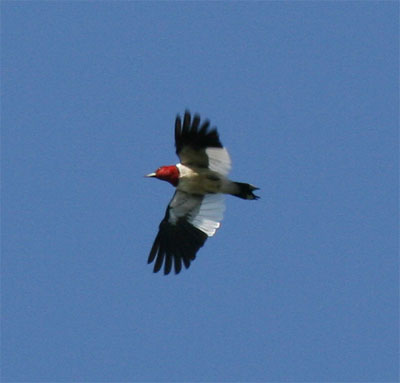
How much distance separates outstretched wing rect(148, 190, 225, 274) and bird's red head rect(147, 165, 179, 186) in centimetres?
29

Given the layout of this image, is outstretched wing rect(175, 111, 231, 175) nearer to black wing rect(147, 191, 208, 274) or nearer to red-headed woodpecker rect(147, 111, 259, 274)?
red-headed woodpecker rect(147, 111, 259, 274)

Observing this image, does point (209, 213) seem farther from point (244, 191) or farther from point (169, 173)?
point (169, 173)

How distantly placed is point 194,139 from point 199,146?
0.56 feet

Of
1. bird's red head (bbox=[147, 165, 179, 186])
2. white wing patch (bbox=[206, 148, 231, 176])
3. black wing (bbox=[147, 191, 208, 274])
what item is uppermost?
white wing patch (bbox=[206, 148, 231, 176])

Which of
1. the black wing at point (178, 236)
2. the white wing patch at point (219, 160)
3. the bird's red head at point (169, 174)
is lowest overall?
the black wing at point (178, 236)

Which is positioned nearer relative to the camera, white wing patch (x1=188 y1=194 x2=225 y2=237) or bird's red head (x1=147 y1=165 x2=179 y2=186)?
bird's red head (x1=147 y1=165 x2=179 y2=186)

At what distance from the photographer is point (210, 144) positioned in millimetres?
16500

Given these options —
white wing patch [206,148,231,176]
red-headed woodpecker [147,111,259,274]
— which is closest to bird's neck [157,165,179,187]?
red-headed woodpecker [147,111,259,274]

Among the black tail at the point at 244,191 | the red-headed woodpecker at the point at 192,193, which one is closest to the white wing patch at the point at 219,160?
the red-headed woodpecker at the point at 192,193

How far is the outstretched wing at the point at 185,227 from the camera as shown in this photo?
17.0m

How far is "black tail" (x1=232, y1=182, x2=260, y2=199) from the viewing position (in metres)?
17.1

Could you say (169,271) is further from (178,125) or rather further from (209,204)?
(178,125)

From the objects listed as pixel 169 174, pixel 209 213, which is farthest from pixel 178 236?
pixel 169 174

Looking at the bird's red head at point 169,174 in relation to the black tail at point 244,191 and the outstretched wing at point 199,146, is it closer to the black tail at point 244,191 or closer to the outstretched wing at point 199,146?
the outstretched wing at point 199,146
